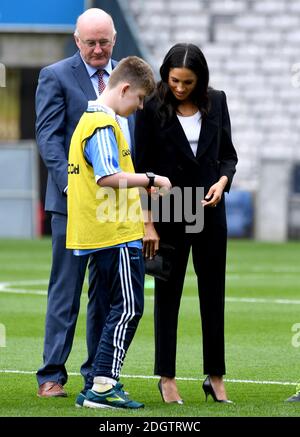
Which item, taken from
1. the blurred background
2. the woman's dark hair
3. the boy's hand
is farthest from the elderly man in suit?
the blurred background

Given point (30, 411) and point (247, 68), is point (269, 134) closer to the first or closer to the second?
point (247, 68)

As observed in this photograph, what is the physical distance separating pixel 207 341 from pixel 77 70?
1.84 meters

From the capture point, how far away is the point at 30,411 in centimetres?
764

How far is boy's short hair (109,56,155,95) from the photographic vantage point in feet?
24.5

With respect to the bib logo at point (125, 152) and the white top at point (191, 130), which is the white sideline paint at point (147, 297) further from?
the bib logo at point (125, 152)

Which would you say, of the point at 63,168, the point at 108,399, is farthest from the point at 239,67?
the point at 108,399

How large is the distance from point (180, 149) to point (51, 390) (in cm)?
166

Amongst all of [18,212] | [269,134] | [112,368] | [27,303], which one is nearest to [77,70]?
[112,368]

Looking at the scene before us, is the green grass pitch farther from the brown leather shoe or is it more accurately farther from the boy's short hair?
the boy's short hair

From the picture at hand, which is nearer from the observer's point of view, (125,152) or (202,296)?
(125,152)

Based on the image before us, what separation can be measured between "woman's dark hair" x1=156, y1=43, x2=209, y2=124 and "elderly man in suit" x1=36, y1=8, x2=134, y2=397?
343 mm

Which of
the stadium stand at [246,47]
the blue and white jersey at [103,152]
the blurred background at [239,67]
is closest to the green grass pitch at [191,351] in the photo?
the blue and white jersey at [103,152]

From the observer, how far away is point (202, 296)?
8.28m

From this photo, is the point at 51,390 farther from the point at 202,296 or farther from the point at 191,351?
the point at 191,351
